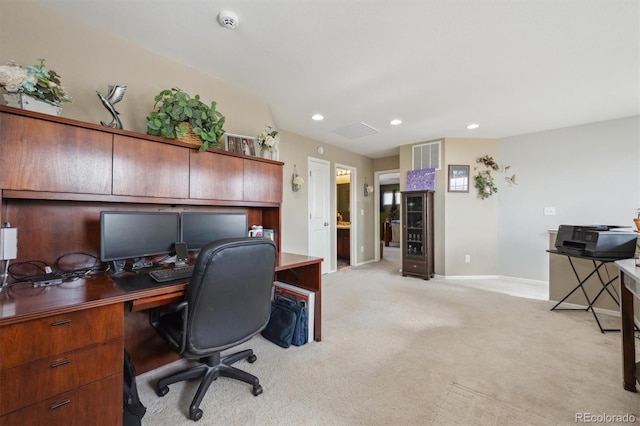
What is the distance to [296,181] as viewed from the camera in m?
4.13

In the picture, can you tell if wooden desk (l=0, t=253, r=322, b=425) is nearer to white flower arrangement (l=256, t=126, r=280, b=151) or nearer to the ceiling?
white flower arrangement (l=256, t=126, r=280, b=151)

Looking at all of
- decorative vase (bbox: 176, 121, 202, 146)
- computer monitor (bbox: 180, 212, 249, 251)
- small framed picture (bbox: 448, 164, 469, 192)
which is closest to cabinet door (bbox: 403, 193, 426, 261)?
small framed picture (bbox: 448, 164, 469, 192)

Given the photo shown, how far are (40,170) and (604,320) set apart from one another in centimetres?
484

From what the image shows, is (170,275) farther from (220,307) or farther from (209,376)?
(209,376)

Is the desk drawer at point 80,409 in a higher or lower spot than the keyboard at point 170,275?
lower

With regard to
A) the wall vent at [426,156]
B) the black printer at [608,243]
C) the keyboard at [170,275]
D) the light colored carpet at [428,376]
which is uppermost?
the wall vent at [426,156]

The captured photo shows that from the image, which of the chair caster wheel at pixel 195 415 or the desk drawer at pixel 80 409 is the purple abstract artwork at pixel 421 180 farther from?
the desk drawer at pixel 80 409

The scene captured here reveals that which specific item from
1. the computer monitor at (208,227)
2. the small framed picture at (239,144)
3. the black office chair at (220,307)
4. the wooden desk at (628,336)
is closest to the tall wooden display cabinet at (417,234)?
the wooden desk at (628,336)

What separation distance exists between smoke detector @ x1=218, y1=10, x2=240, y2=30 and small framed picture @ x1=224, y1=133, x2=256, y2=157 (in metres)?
0.86

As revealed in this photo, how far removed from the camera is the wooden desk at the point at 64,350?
100cm

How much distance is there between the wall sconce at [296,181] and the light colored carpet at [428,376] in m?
2.10

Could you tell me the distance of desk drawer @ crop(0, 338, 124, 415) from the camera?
3.25 feet

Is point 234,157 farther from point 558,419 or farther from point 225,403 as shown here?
point 558,419

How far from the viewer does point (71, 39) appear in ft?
5.85
